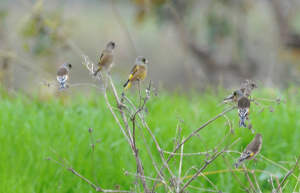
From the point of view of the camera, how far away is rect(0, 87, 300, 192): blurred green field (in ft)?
14.2

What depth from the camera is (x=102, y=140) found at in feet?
16.1

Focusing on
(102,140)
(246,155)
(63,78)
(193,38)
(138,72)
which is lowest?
(246,155)

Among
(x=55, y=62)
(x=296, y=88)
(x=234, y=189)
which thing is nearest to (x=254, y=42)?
A: (x=55, y=62)

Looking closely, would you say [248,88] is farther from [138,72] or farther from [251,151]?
[138,72]

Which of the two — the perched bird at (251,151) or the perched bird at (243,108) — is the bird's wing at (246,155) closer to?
the perched bird at (251,151)

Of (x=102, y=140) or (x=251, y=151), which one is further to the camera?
(x=102, y=140)

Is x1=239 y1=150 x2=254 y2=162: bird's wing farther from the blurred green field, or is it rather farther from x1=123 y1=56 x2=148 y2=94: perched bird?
the blurred green field

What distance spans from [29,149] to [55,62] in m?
5.70

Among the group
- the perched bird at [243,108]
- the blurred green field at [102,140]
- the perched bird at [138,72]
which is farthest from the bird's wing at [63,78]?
the blurred green field at [102,140]

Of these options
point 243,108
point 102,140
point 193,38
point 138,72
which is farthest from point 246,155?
point 193,38

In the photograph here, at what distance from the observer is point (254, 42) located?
13453 mm

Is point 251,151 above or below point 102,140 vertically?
below

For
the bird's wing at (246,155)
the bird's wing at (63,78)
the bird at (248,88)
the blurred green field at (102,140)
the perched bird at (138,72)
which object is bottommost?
the bird's wing at (246,155)

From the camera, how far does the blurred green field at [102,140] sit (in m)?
4.33
